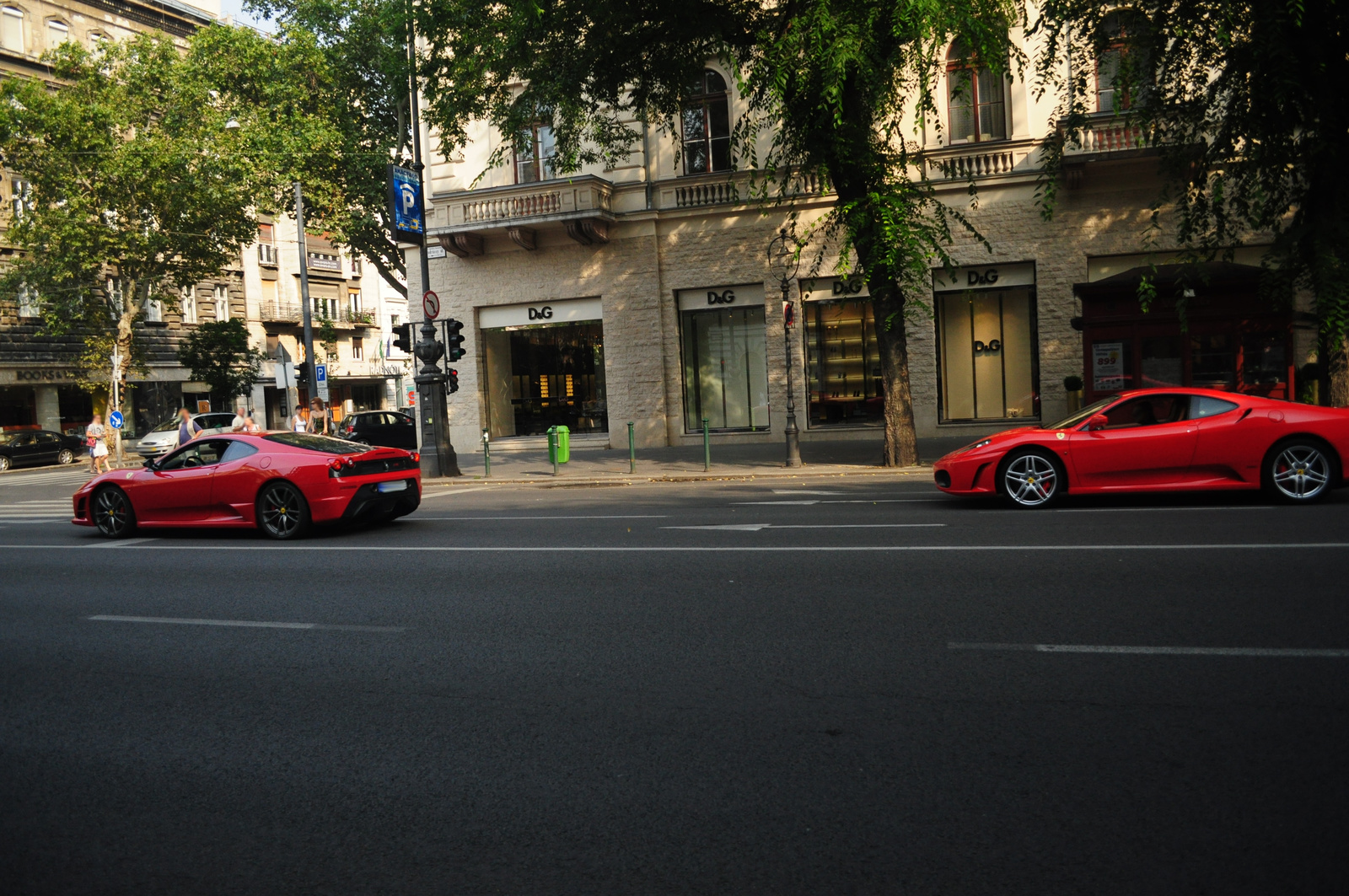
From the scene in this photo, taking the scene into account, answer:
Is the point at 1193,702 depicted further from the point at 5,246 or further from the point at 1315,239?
the point at 5,246

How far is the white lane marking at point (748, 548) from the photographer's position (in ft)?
26.3

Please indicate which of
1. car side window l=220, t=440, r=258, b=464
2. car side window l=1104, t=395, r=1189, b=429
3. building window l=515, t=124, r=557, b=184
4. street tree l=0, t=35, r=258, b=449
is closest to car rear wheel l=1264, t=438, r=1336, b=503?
car side window l=1104, t=395, r=1189, b=429

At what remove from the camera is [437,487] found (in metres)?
19.4

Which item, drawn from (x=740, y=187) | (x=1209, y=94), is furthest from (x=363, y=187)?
(x=1209, y=94)

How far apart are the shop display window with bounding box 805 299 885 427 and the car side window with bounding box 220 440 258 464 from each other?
14.3 meters

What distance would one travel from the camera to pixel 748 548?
917 centimetres

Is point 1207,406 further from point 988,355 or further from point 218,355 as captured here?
point 218,355

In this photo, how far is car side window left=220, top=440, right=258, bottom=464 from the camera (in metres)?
12.2

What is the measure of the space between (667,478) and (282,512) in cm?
750

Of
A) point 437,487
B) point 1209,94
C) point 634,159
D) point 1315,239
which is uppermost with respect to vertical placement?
point 634,159

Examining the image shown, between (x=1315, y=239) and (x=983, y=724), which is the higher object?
(x=1315, y=239)

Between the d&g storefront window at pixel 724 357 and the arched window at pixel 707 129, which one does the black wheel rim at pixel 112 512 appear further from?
the arched window at pixel 707 129

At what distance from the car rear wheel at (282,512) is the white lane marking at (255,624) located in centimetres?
412

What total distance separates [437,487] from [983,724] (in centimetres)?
1617
